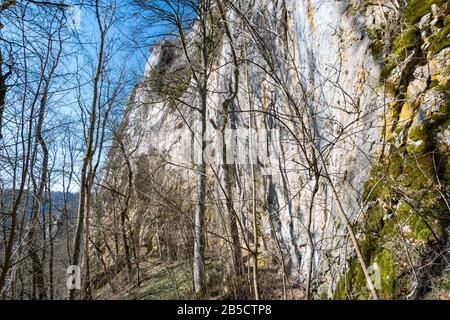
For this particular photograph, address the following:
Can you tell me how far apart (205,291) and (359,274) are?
361 centimetres

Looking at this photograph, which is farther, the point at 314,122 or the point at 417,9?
the point at 314,122

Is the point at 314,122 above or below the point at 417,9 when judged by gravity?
below

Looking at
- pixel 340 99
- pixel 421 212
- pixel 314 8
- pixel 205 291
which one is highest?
pixel 314 8

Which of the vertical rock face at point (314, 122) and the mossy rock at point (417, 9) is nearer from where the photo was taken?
the vertical rock face at point (314, 122)

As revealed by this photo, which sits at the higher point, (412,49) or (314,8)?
(314,8)

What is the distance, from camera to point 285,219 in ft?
21.0

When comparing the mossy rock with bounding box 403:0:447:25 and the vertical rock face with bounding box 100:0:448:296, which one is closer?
the vertical rock face with bounding box 100:0:448:296

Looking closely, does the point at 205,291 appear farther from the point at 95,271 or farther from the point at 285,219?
the point at 95,271
